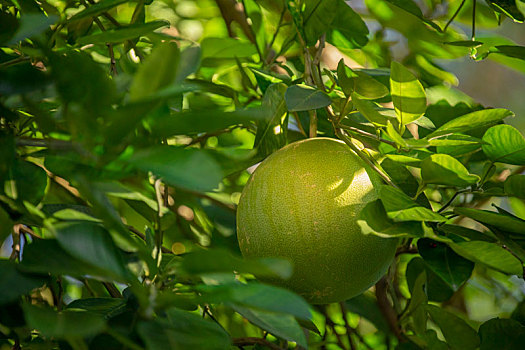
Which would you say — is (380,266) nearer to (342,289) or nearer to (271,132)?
(342,289)

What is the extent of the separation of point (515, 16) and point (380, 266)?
0.38 meters

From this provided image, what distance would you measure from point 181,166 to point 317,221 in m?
0.28

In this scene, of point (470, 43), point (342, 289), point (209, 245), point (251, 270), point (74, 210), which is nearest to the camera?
point (251, 270)

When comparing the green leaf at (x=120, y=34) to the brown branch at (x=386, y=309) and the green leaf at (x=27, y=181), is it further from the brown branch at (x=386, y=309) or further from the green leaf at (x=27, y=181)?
the brown branch at (x=386, y=309)

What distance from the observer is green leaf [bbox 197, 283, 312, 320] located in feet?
1.29

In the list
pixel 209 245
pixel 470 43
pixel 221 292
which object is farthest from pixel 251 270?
pixel 209 245

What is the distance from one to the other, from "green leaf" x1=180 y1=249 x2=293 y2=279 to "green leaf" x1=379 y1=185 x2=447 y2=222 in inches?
7.5

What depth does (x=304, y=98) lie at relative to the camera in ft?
2.09

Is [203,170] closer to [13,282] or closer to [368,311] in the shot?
[13,282]

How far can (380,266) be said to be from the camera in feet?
2.23

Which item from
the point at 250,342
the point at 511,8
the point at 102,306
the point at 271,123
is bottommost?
the point at 250,342

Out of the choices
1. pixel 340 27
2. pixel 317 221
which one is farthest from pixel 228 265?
pixel 340 27

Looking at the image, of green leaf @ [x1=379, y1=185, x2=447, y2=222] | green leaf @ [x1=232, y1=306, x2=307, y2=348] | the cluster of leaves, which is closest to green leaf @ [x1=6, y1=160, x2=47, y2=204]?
the cluster of leaves

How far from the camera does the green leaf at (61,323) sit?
0.39 meters
